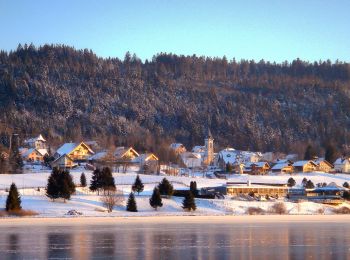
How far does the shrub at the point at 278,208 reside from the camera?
250ft

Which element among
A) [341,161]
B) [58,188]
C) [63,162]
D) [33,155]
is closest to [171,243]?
[58,188]

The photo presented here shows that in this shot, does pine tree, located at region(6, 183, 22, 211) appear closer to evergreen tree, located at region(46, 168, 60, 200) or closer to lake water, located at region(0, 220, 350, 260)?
evergreen tree, located at region(46, 168, 60, 200)

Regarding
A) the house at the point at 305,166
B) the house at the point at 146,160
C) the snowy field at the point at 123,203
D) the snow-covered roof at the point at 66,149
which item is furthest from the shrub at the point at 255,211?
the house at the point at 305,166

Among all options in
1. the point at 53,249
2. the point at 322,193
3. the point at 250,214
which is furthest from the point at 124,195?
the point at 53,249

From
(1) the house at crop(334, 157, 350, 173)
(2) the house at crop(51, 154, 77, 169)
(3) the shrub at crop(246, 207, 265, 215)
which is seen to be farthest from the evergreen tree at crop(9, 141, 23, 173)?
(1) the house at crop(334, 157, 350, 173)

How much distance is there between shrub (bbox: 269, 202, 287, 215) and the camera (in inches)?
3004

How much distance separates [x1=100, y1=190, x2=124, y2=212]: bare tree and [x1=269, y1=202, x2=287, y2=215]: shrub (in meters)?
17.0

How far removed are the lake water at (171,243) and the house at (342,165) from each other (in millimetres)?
99646

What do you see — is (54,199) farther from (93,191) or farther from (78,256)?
(78,256)

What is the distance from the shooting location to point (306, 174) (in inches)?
4899

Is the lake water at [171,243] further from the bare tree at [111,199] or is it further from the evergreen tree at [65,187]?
the evergreen tree at [65,187]

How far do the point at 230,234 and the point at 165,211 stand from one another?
95.7 feet

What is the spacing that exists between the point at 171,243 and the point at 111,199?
3300cm

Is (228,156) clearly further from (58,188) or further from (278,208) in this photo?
(58,188)
